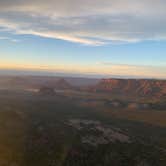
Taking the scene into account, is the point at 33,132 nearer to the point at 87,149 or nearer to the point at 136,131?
the point at 87,149

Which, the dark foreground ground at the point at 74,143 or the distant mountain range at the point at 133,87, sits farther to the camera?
the distant mountain range at the point at 133,87

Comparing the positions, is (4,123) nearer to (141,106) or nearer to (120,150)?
(120,150)

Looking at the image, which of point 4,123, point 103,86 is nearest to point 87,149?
point 4,123

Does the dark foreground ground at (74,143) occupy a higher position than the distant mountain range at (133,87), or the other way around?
the distant mountain range at (133,87)

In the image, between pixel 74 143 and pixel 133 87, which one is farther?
pixel 133 87

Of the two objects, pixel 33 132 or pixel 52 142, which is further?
pixel 33 132

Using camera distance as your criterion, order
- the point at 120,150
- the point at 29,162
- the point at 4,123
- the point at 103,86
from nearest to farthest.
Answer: the point at 29,162
the point at 120,150
the point at 4,123
the point at 103,86

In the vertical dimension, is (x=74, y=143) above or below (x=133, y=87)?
below

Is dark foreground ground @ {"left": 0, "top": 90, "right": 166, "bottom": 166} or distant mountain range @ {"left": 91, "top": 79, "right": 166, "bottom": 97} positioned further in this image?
distant mountain range @ {"left": 91, "top": 79, "right": 166, "bottom": 97}

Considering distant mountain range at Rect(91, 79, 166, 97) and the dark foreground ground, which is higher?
distant mountain range at Rect(91, 79, 166, 97)

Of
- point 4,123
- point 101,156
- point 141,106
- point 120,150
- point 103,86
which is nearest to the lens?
point 101,156
